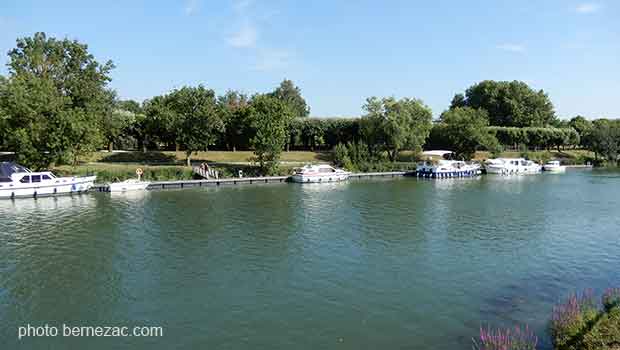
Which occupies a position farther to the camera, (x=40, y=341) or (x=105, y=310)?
(x=105, y=310)

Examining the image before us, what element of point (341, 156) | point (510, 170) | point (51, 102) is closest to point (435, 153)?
point (510, 170)

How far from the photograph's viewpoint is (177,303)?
1827 cm

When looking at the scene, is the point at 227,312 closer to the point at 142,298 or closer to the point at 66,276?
the point at 142,298

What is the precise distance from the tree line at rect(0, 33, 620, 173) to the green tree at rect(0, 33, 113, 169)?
111 millimetres

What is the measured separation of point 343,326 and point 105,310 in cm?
890

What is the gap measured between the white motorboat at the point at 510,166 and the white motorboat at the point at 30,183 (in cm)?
6198

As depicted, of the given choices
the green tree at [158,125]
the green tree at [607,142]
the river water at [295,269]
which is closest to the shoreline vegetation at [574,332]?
the river water at [295,269]

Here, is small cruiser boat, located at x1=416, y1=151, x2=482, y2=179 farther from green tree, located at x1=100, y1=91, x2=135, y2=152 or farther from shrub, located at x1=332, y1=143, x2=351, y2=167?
green tree, located at x1=100, y1=91, x2=135, y2=152

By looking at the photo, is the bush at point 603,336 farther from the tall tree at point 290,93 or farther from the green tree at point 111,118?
the tall tree at point 290,93

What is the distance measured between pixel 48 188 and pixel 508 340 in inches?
1812

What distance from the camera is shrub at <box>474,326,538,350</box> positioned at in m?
13.2

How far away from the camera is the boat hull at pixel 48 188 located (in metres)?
45.1

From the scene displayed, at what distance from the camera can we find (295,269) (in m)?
22.6

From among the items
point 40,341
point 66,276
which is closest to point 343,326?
point 40,341
